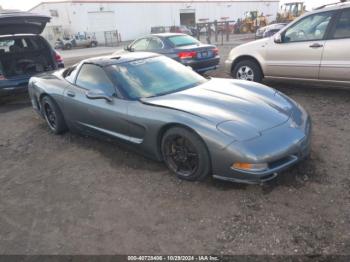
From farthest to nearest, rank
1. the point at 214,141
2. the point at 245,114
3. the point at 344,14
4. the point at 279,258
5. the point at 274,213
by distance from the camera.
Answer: the point at 344,14
the point at 245,114
the point at 214,141
the point at 274,213
the point at 279,258

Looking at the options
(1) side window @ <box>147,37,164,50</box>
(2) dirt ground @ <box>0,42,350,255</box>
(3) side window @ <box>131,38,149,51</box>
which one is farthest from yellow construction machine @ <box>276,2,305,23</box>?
(2) dirt ground @ <box>0,42,350,255</box>

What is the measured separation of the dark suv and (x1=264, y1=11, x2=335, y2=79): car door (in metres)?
5.09

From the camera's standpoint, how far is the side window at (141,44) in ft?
34.3

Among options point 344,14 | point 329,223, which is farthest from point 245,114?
point 344,14

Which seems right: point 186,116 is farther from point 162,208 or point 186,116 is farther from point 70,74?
point 70,74

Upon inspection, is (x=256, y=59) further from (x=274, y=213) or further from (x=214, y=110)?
(x=274, y=213)

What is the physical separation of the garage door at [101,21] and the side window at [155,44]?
35.6 metres

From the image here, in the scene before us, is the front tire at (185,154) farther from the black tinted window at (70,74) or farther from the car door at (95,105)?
the black tinted window at (70,74)

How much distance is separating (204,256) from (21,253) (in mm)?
1577

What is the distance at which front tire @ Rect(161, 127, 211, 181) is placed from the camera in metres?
3.34

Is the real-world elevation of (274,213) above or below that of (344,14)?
below

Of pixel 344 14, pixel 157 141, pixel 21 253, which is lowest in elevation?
pixel 21 253

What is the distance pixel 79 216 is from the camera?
325 cm

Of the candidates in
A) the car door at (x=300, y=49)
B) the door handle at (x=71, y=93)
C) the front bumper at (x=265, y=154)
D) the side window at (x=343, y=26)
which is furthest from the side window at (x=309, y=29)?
the door handle at (x=71, y=93)
